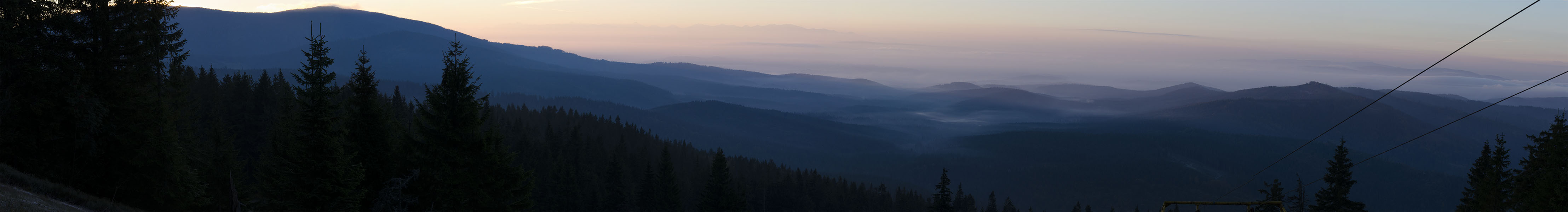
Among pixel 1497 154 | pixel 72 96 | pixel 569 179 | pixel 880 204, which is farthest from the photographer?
pixel 880 204

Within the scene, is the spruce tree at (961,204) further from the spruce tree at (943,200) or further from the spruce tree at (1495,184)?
the spruce tree at (1495,184)

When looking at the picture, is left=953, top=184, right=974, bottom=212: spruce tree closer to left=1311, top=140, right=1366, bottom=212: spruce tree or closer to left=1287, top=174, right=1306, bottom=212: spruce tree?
left=1287, top=174, right=1306, bottom=212: spruce tree

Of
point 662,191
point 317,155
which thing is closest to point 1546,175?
point 317,155

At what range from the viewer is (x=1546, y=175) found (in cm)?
2845

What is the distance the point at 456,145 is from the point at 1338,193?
45.2 metres

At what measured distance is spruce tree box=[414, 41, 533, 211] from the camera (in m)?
24.4

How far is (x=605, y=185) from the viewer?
82188 millimetres

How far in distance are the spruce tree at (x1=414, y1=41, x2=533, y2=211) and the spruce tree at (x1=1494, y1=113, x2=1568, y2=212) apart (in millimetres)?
39570

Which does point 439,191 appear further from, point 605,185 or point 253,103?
point 605,185

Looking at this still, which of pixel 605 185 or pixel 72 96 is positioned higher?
pixel 72 96

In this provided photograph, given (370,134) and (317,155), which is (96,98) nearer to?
(317,155)

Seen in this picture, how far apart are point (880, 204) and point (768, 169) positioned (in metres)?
27.9

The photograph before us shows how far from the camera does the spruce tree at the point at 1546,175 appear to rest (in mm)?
27781

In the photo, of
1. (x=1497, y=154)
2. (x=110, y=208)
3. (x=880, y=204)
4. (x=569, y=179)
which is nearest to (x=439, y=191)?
(x=110, y=208)
